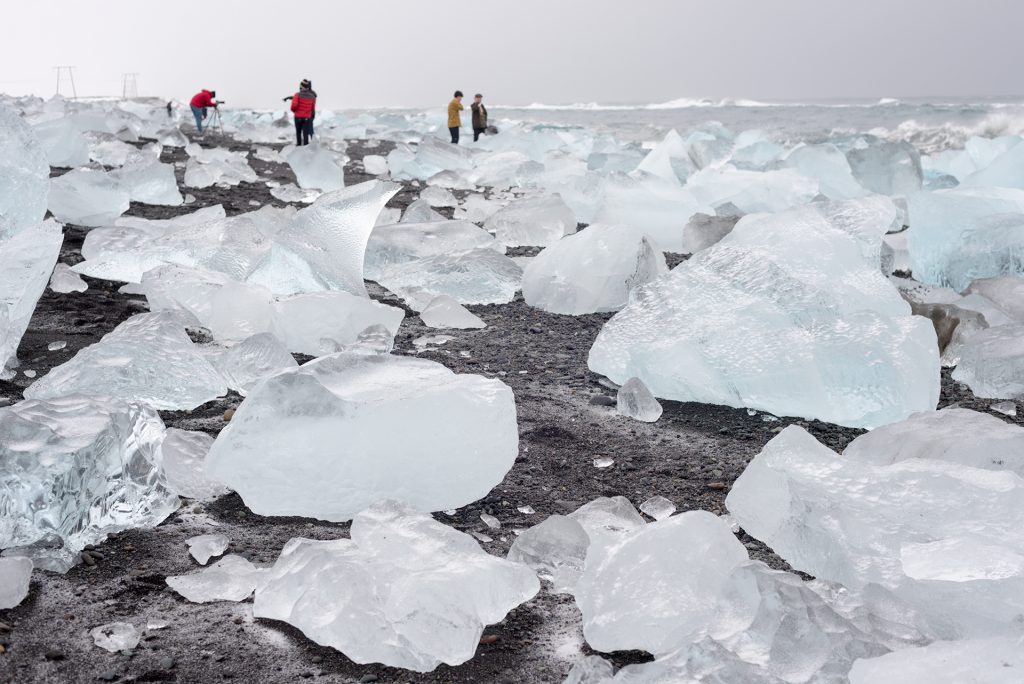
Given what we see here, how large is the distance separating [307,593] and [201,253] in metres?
1.83

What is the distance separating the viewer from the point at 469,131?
1492 centimetres

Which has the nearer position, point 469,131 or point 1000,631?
point 1000,631

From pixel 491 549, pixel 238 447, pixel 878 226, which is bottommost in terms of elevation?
pixel 491 549

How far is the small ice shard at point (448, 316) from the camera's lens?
2.33 meters

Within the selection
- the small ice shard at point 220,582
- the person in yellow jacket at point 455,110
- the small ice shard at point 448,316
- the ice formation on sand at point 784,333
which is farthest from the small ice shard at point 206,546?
the person in yellow jacket at point 455,110

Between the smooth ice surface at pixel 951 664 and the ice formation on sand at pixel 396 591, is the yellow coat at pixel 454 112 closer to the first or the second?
the ice formation on sand at pixel 396 591

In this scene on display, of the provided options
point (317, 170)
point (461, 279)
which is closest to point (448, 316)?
point (461, 279)

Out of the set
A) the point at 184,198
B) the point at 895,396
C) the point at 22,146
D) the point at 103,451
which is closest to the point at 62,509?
the point at 103,451

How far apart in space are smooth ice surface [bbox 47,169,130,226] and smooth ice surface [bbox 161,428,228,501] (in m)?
2.40

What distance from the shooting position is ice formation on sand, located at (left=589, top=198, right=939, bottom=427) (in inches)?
65.2

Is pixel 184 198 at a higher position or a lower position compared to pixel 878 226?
lower

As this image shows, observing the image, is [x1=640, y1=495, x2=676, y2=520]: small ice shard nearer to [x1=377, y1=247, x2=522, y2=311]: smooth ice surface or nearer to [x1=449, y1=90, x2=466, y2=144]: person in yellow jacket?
[x1=377, y1=247, x2=522, y2=311]: smooth ice surface

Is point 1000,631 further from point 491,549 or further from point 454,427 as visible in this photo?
point 454,427

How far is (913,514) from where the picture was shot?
3.68 feet
